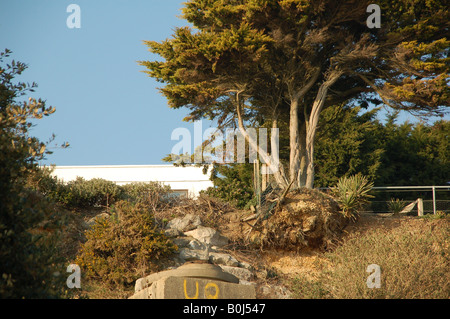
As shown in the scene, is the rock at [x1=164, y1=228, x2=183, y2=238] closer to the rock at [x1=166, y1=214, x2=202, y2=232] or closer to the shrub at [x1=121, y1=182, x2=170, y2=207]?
the rock at [x1=166, y1=214, x2=202, y2=232]

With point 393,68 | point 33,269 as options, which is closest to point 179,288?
point 33,269

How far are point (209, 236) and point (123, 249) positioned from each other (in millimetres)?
2729

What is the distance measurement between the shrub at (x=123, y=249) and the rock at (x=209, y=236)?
134cm

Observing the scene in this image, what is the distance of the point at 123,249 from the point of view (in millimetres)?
11383

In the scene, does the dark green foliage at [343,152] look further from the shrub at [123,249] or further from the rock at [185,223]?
the shrub at [123,249]

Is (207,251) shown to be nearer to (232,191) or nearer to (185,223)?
(185,223)

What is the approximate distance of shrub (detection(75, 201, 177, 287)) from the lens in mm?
11047

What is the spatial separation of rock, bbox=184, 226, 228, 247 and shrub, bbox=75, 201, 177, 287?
4.38ft

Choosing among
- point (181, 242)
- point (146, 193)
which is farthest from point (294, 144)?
point (181, 242)

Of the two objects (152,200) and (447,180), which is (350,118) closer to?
(447,180)

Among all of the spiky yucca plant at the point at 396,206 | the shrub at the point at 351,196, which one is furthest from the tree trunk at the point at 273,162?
the spiky yucca plant at the point at 396,206

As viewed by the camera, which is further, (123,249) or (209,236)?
(209,236)

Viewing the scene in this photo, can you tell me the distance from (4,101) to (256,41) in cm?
757

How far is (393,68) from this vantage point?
16.7 m
